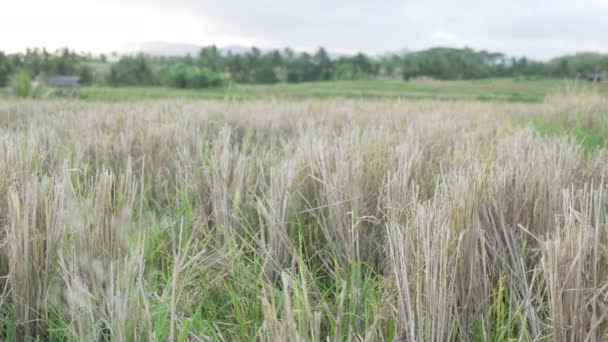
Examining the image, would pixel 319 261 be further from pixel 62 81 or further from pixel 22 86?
pixel 62 81

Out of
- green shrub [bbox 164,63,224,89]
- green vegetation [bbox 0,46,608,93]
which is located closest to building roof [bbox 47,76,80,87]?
green vegetation [bbox 0,46,608,93]

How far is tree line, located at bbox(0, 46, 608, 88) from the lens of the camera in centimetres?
2183

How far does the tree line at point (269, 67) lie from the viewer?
21.8 meters

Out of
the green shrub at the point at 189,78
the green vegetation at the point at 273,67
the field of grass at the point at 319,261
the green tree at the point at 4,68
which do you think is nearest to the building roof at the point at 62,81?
the green vegetation at the point at 273,67

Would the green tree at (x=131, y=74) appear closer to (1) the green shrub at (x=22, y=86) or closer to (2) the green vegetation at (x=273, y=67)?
(2) the green vegetation at (x=273, y=67)

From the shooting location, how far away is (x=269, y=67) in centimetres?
2794

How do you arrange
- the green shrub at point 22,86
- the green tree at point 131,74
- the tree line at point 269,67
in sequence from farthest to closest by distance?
1. the green tree at point 131,74
2. the tree line at point 269,67
3. the green shrub at point 22,86

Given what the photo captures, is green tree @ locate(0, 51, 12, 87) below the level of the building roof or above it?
above

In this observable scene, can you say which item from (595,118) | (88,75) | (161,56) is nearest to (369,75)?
(161,56)

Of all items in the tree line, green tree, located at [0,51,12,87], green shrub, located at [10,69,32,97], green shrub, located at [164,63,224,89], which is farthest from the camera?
green shrub, located at [164,63,224,89]

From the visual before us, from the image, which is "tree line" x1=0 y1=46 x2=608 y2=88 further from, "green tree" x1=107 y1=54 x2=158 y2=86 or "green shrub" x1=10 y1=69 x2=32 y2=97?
"green shrub" x1=10 y1=69 x2=32 y2=97

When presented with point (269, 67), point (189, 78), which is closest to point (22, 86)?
point (189, 78)

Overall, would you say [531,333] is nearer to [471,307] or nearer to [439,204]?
[471,307]

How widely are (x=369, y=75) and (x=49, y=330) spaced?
31.6 metres
